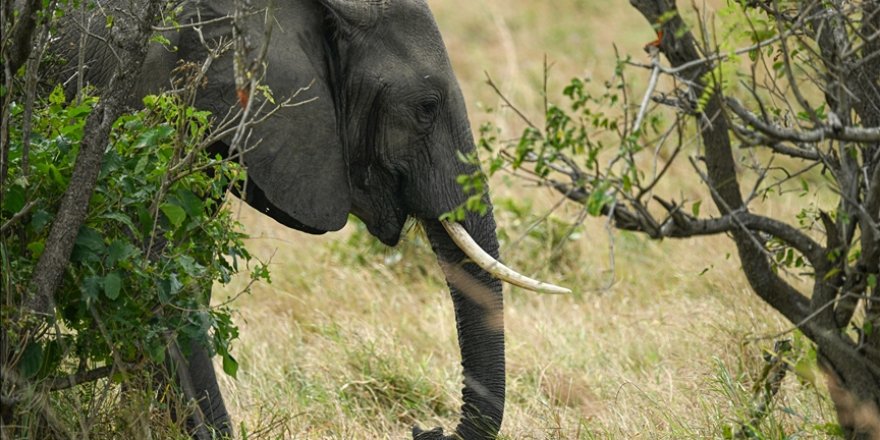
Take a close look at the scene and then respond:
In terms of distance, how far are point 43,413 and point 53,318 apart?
1.25 ft

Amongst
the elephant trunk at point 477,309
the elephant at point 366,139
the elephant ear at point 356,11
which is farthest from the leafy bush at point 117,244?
the elephant trunk at point 477,309

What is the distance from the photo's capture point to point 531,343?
20.8 feet

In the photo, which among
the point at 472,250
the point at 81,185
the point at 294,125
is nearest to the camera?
the point at 81,185

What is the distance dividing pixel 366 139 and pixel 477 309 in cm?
73

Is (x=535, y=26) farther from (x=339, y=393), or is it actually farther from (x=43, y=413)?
(x=43, y=413)

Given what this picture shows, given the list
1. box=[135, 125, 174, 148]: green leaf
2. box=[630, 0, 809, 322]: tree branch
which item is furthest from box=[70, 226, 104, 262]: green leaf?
box=[630, 0, 809, 322]: tree branch

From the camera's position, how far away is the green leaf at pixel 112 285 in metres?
3.51

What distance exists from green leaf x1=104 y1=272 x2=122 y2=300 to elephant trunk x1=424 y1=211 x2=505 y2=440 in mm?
1496

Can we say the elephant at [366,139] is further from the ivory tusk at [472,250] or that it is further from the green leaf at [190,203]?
the green leaf at [190,203]

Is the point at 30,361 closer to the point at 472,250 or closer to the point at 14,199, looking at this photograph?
the point at 14,199

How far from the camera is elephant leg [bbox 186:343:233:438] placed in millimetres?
4574

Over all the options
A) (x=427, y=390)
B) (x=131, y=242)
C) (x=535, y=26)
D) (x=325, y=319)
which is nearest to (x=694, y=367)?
(x=427, y=390)

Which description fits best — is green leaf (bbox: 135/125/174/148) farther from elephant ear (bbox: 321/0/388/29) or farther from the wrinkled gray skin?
elephant ear (bbox: 321/0/388/29)

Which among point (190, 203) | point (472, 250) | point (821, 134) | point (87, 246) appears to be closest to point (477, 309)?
point (472, 250)
